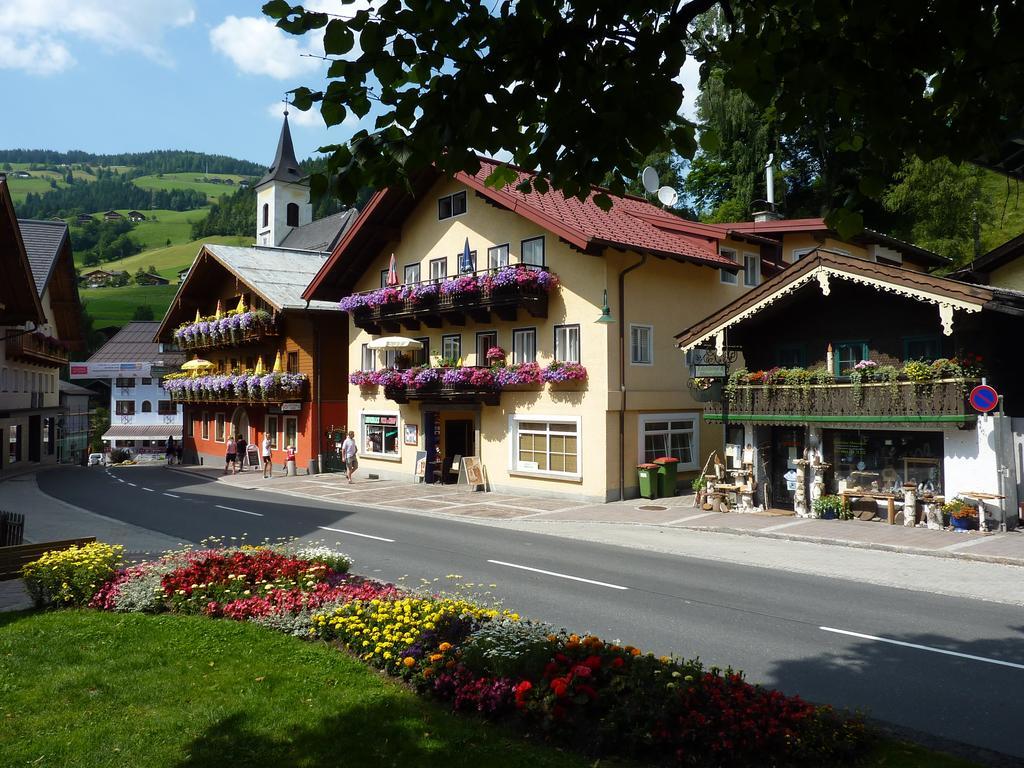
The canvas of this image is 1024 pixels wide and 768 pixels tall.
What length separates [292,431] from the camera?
38.4 m

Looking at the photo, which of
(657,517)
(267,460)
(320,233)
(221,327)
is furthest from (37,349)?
(657,517)

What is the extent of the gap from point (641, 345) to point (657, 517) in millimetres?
6433

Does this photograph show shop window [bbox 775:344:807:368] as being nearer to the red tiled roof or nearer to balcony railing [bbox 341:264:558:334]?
the red tiled roof

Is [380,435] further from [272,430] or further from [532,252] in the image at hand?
Result: [532,252]

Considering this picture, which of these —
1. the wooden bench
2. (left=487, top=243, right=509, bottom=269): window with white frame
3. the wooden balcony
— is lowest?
the wooden bench

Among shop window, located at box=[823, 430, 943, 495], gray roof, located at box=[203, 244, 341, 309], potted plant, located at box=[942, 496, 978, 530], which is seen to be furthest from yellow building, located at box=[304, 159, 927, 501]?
potted plant, located at box=[942, 496, 978, 530]

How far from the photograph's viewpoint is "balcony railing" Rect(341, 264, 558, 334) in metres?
25.2

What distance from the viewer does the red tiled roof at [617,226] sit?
941 inches

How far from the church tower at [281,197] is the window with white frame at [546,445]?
162 feet

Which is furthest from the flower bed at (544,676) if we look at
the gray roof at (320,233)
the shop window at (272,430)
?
the gray roof at (320,233)

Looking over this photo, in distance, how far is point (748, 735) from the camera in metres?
5.75

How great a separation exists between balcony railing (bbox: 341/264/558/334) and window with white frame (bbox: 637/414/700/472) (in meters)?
4.80

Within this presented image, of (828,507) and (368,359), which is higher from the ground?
(368,359)

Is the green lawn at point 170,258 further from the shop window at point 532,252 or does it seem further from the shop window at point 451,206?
the shop window at point 532,252
